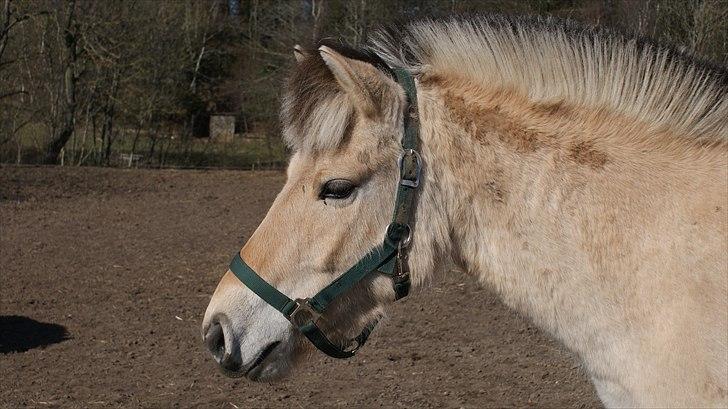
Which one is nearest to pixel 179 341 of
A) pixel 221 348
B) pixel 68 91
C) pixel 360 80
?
pixel 221 348

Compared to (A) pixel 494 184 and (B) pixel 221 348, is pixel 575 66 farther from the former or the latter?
(B) pixel 221 348

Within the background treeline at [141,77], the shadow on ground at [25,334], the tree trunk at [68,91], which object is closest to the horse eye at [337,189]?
the shadow on ground at [25,334]

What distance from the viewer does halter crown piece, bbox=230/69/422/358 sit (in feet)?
7.14

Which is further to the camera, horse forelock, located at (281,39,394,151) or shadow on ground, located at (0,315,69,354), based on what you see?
shadow on ground, located at (0,315,69,354)

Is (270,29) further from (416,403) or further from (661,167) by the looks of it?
(661,167)

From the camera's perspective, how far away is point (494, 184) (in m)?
2.18

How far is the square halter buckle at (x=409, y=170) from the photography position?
2166 mm

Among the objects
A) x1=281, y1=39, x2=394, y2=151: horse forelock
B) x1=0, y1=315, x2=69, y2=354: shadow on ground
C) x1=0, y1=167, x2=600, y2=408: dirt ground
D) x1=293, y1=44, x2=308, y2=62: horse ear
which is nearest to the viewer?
x1=281, y1=39, x2=394, y2=151: horse forelock

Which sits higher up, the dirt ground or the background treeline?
the dirt ground

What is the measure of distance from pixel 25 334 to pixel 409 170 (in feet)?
18.1

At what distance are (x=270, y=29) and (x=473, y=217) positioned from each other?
20.9 metres

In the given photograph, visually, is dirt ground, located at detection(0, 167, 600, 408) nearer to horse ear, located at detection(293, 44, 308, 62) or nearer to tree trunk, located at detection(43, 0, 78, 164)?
horse ear, located at detection(293, 44, 308, 62)

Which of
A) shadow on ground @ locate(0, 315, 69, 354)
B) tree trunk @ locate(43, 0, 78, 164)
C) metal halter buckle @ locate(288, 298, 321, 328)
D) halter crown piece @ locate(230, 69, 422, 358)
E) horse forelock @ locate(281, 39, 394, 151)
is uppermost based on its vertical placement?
horse forelock @ locate(281, 39, 394, 151)

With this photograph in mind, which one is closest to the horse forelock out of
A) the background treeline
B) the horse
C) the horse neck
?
the horse
